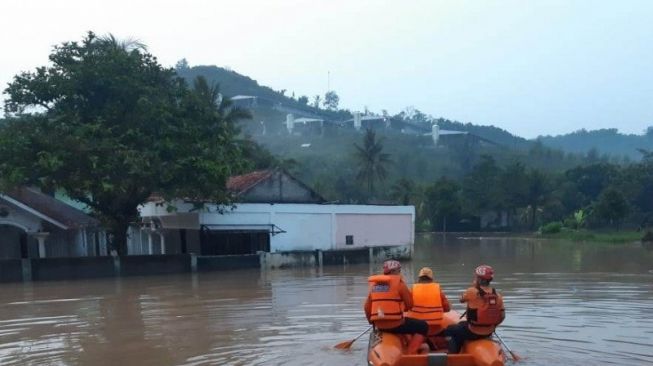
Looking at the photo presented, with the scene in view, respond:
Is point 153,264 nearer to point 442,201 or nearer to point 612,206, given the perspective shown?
point 612,206

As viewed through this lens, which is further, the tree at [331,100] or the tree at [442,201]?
the tree at [331,100]

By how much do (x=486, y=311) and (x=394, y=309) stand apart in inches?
47.1

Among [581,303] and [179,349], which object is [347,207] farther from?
[179,349]

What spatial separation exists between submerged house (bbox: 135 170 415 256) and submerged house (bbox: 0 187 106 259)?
3376 mm

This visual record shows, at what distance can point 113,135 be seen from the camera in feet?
79.0

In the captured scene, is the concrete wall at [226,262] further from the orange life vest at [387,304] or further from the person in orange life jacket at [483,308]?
the person in orange life jacket at [483,308]

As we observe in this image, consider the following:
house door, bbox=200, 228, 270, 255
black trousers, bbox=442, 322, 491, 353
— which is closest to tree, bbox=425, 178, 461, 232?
house door, bbox=200, 228, 270, 255

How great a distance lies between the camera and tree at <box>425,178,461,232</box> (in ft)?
216

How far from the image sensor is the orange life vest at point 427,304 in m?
9.63

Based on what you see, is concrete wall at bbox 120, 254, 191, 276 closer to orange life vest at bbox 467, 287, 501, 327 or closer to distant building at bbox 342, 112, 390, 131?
orange life vest at bbox 467, 287, 501, 327

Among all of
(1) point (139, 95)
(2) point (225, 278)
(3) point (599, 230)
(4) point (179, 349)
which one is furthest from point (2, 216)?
(3) point (599, 230)

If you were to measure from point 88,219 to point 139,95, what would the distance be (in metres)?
6.78

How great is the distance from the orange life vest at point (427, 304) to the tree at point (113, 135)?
15103mm

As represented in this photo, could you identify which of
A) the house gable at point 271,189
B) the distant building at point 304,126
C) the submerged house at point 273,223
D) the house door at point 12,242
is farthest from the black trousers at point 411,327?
the distant building at point 304,126
